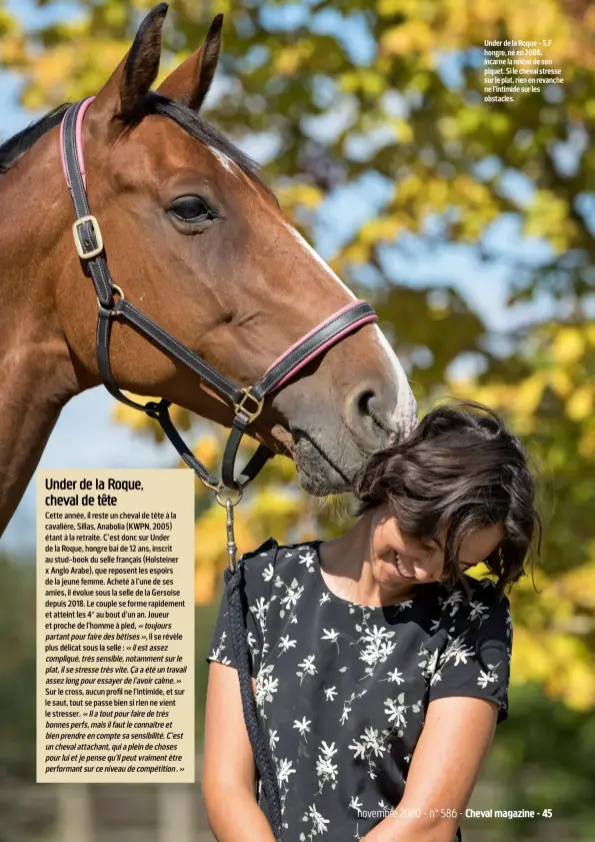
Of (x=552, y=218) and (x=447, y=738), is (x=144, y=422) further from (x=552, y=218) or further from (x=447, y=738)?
(x=447, y=738)

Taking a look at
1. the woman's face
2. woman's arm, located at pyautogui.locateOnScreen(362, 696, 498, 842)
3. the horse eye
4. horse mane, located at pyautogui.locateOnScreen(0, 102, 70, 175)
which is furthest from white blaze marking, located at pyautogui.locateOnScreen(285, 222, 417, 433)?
horse mane, located at pyautogui.locateOnScreen(0, 102, 70, 175)

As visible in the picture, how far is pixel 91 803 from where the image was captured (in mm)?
6332

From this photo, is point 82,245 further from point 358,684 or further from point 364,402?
point 358,684

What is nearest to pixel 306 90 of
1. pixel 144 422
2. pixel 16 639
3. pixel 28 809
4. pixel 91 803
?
pixel 144 422

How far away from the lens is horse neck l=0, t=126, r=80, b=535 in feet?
7.54

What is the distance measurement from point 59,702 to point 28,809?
5079mm

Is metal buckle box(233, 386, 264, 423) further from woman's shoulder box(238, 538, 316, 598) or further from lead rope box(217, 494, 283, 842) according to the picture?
lead rope box(217, 494, 283, 842)

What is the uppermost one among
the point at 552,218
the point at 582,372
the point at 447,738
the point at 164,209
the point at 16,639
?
the point at 552,218

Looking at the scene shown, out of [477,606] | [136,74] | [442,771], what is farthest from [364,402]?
[136,74]

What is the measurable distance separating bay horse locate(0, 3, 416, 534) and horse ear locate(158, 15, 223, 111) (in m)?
0.20

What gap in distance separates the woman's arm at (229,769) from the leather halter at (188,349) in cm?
46

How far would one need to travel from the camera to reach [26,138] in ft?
8.05

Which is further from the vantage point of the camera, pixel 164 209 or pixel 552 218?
pixel 552 218

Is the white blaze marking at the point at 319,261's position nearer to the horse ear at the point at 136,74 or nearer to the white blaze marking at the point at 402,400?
the white blaze marking at the point at 402,400
